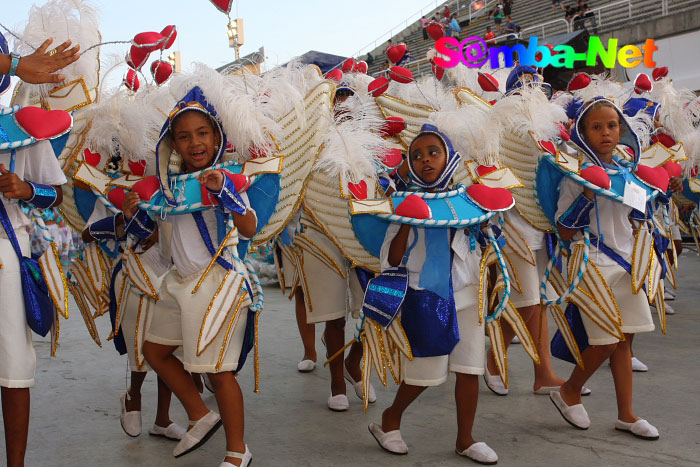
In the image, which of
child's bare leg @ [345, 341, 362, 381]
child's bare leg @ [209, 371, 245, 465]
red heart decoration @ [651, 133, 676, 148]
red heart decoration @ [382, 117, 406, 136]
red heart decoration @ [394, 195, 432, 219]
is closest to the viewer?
child's bare leg @ [209, 371, 245, 465]

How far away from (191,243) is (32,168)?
69 cm

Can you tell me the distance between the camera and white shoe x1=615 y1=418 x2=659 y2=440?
3.23 meters

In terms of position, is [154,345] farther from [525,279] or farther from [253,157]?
[525,279]

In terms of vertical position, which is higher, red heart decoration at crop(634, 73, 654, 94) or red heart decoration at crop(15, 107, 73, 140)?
red heart decoration at crop(634, 73, 654, 94)

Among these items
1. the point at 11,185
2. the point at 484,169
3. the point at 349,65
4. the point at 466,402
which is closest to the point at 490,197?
the point at 484,169

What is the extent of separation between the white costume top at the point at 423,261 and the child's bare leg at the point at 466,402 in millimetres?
408

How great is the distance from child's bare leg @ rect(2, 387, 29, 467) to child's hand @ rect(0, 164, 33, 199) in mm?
724

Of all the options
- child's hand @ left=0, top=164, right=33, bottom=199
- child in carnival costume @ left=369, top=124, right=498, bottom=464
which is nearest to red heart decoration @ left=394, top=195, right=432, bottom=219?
child in carnival costume @ left=369, top=124, right=498, bottom=464

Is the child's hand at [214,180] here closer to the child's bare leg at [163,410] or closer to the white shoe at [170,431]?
the child's bare leg at [163,410]

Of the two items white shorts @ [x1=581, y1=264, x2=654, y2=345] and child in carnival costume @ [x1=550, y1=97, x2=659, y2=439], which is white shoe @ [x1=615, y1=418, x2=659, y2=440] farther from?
white shorts @ [x1=581, y1=264, x2=654, y2=345]

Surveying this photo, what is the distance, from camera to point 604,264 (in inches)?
132

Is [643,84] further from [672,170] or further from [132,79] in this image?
[132,79]

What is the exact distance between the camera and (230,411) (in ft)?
9.23

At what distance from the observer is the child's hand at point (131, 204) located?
3043mm
